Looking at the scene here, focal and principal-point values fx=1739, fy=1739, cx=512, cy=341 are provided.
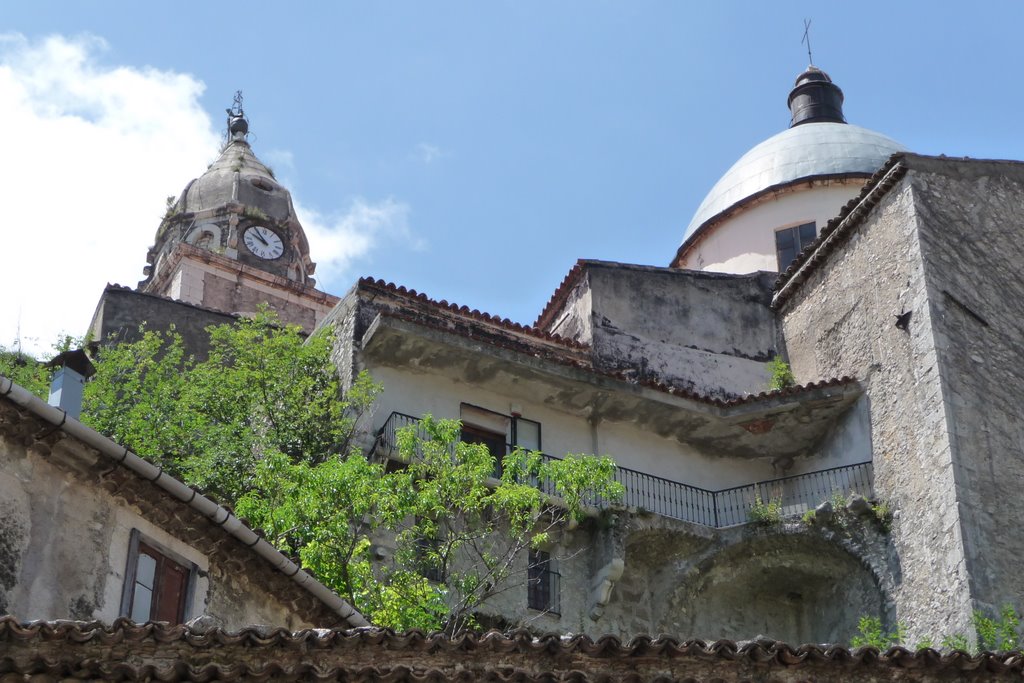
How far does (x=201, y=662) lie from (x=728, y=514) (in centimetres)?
1632

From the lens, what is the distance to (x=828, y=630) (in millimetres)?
26594

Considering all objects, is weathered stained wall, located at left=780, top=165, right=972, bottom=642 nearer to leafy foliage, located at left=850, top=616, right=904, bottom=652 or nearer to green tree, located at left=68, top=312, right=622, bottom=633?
leafy foliage, located at left=850, top=616, right=904, bottom=652

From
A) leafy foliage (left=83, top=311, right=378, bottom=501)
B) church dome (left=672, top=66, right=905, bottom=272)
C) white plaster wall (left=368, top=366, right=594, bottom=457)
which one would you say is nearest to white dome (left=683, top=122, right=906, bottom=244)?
church dome (left=672, top=66, right=905, bottom=272)

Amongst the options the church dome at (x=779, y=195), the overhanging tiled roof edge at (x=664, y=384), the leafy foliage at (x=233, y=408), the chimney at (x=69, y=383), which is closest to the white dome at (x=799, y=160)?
the church dome at (x=779, y=195)

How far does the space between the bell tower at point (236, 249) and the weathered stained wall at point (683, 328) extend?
41.9 ft

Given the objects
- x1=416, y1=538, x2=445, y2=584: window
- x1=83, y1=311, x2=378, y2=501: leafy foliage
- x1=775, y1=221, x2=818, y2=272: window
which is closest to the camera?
x1=416, y1=538, x2=445, y2=584: window

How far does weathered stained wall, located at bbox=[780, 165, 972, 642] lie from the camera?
80.1ft

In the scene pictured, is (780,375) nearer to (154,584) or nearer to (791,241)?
(791,241)

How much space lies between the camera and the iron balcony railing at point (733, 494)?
27.0m

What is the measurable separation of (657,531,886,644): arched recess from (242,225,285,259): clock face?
70.9 feet

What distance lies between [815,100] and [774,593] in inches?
626

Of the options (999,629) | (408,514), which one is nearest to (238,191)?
(408,514)

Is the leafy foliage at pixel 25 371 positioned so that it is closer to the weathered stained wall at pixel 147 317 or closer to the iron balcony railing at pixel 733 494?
the weathered stained wall at pixel 147 317

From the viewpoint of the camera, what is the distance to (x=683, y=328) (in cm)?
3078
